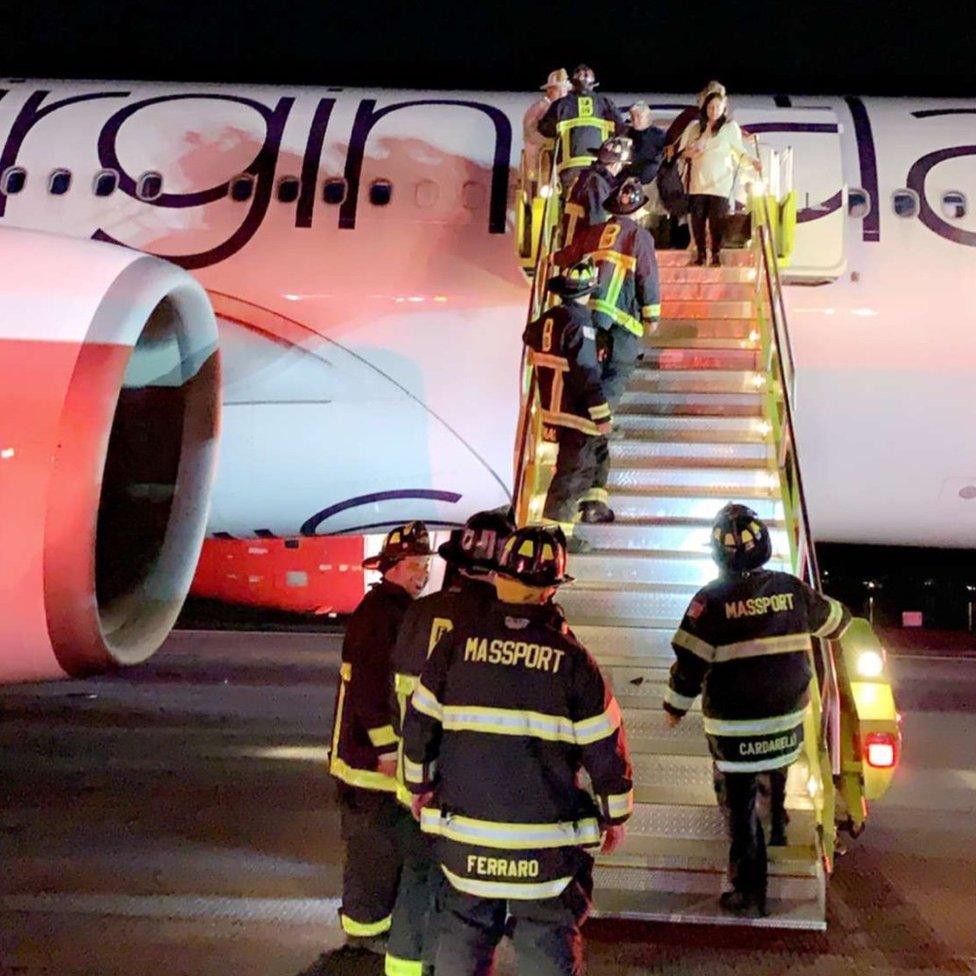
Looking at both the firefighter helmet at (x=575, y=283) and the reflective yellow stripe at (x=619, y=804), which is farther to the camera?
the firefighter helmet at (x=575, y=283)

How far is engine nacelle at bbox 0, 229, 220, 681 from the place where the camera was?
430 cm

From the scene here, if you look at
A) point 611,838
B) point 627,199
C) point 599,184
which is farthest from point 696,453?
point 611,838

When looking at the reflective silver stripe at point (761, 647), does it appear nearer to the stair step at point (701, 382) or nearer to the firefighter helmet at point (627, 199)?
the firefighter helmet at point (627, 199)

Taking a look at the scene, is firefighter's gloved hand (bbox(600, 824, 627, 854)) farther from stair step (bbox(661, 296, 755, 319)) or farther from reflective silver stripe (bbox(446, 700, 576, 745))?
stair step (bbox(661, 296, 755, 319))

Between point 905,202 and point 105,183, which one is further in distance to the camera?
point 105,183

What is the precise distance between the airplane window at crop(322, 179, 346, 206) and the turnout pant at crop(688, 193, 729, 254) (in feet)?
8.50

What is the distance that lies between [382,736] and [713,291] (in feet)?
15.7

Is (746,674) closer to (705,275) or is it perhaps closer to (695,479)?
(695,479)

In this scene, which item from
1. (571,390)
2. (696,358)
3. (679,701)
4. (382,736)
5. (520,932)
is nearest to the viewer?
(520,932)

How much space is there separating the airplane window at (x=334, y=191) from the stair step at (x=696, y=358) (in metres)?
2.63

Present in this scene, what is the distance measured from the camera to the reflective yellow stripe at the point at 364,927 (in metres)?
4.36

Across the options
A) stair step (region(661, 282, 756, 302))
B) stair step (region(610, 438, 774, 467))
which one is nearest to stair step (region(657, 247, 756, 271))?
stair step (region(661, 282, 756, 302))

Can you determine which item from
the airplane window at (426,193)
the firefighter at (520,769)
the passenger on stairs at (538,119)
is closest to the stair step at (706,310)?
the passenger on stairs at (538,119)

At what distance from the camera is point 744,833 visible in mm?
4371
